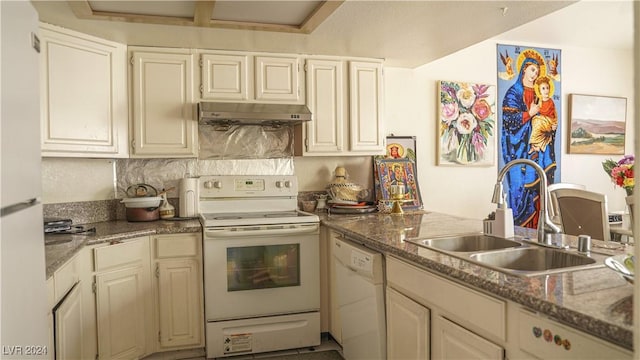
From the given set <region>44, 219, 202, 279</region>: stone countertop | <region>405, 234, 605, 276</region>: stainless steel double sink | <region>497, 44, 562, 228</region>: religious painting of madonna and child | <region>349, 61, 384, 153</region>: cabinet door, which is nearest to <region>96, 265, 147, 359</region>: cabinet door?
<region>44, 219, 202, 279</region>: stone countertop

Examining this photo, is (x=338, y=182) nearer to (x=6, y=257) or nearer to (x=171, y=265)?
(x=171, y=265)

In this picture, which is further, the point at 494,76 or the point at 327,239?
the point at 494,76

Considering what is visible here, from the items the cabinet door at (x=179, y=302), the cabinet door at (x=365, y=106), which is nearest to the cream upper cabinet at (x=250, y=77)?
the cabinet door at (x=365, y=106)

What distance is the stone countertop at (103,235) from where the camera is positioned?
1977mm

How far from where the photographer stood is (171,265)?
2.88m

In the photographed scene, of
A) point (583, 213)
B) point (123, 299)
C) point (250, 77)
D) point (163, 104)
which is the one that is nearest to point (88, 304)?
point (123, 299)

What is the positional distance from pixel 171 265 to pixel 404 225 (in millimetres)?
1504

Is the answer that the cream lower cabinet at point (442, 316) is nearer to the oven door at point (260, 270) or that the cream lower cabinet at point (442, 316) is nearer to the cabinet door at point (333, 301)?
the cabinet door at point (333, 301)

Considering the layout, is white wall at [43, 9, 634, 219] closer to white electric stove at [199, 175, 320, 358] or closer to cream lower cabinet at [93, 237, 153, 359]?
white electric stove at [199, 175, 320, 358]

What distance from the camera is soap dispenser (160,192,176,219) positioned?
10.5 feet

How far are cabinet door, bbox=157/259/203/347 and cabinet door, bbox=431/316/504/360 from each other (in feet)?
5.63

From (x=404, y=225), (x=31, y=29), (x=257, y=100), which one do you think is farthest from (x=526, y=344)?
(x=257, y=100)

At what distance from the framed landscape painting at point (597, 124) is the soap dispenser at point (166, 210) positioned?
3887 mm

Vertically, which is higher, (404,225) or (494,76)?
(494,76)
